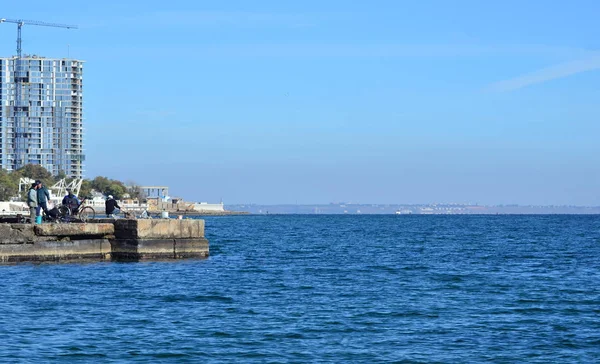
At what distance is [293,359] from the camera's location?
21578mm

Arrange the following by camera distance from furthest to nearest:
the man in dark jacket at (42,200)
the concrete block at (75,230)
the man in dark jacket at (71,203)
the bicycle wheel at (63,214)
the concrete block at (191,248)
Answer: the man in dark jacket at (71,203) → the concrete block at (191,248) → the man in dark jacket at (42,200) → the bicycle wheel at (63,214) → the concrete block at (75,230)

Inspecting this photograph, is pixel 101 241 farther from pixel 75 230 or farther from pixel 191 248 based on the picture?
pixel 191 248

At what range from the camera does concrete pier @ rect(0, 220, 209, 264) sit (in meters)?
41.2

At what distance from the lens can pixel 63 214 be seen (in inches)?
1797

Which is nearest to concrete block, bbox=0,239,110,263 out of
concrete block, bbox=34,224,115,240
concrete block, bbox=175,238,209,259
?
concrete block, bbox=34,224,115,240

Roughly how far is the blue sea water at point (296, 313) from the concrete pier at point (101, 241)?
110 cm

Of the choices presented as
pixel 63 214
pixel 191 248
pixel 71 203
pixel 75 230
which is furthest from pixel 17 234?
pixel 191 248

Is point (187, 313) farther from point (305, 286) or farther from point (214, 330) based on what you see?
point (305, 286)

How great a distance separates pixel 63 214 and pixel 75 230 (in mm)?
3443

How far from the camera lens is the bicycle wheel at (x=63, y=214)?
146 ft

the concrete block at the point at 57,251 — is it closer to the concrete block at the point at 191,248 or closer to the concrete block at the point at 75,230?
the concrete block at the point at 75,230

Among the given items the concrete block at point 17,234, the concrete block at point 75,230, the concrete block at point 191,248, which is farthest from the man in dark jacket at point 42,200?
the concrete block at point 191,248

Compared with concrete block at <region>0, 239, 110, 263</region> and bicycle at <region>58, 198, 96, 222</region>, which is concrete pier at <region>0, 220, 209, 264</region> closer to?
concrete block at <region>0, 239, 110, 263</region>

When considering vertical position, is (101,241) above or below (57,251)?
above
